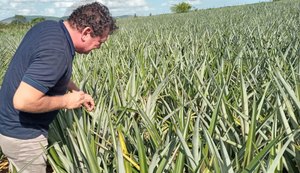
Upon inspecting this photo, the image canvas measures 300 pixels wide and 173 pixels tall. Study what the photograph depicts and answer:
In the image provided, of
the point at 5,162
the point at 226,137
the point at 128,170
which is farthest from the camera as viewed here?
the point at 5,162

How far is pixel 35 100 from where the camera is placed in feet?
4.54

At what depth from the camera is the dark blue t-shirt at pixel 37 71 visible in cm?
137

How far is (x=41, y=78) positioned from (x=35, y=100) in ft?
0.28

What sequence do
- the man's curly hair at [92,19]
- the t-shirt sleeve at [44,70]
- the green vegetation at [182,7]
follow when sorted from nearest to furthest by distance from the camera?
the t-shirt sleeve at [44,70] < the man's curly hair at [92,19] < the green vegetation at [182,7]

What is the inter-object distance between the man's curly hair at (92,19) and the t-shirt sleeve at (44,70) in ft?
0.51

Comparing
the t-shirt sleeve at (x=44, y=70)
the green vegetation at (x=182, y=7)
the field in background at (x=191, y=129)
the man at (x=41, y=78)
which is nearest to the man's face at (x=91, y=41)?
the man at (x=41, y=78)

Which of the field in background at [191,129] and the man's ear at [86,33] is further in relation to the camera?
the man's ear at [86,33]

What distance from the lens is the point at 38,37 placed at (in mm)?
1436

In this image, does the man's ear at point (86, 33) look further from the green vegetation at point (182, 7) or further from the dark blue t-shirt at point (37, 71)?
the green vegetation at point (182, 7)

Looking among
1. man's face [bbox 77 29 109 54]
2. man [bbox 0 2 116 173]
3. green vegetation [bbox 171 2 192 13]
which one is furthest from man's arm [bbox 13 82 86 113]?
green vegetation [bbox 171 2 192 13]

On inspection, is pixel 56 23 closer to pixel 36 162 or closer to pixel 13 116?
pixel 13 116

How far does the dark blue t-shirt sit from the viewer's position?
1.37 metres

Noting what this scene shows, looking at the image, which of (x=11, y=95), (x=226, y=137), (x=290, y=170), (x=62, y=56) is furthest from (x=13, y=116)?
(x=290, y=170)

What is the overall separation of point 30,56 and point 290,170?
3.36 ft
